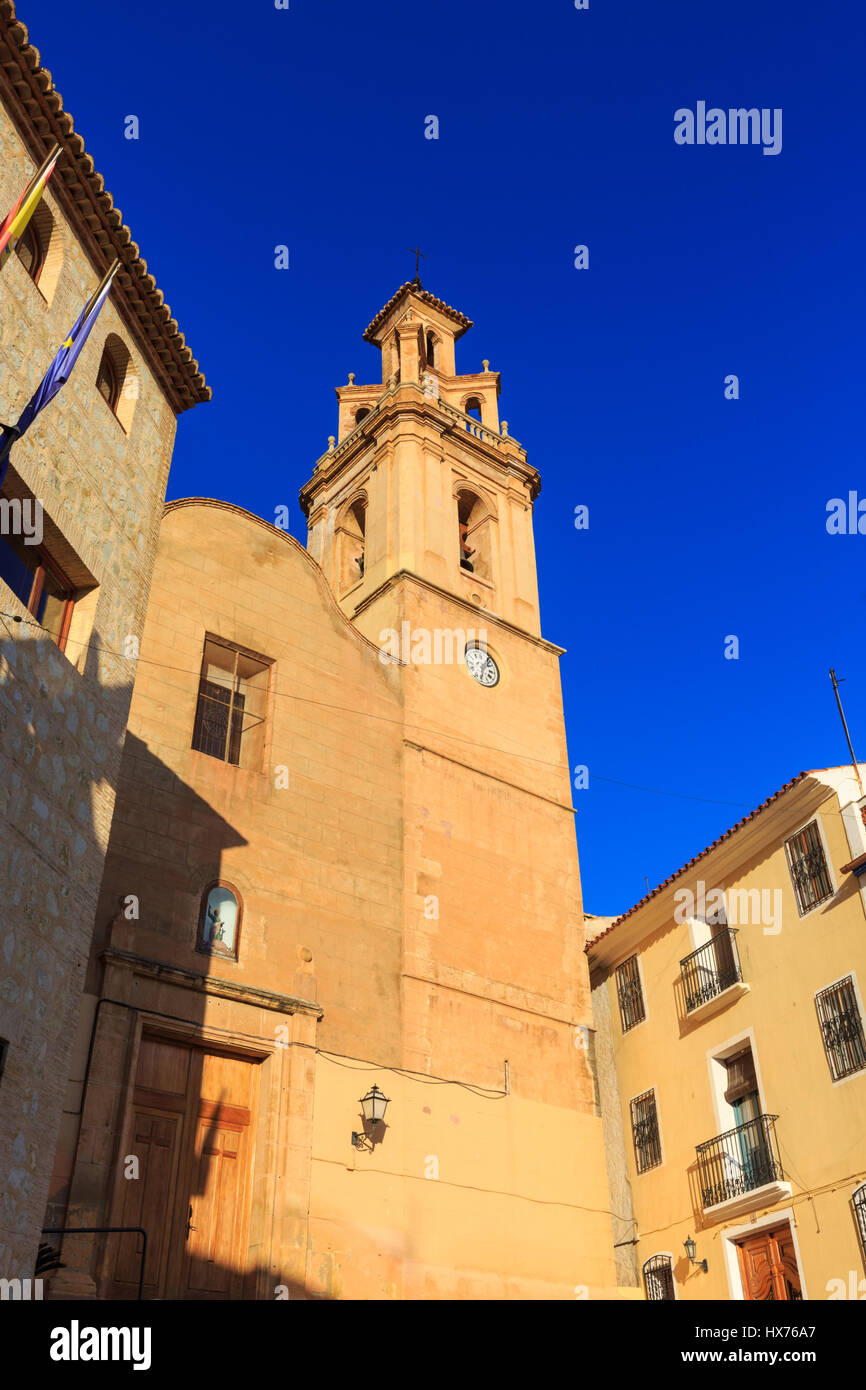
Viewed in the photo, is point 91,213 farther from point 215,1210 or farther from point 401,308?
point 401,308

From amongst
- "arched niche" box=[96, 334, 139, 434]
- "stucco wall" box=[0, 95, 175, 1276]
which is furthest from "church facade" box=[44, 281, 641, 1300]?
"arched niche" box=[96, 334, 139, 434]

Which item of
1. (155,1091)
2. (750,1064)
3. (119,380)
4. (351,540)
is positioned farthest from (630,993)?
(119,380)

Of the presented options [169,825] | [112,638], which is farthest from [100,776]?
[169,825]

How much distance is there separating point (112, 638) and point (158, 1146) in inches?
220

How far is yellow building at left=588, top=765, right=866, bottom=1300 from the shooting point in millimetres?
14695

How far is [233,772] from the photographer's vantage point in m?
15.4

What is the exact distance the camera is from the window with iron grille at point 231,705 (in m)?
16.0

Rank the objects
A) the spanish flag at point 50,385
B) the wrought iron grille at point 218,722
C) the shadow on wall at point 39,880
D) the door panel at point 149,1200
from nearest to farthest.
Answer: the shadow on wall at point 39,880, the spanish flag at point 50,385, the door panel at point 149,1200, the wrought iron grille at point 218,722

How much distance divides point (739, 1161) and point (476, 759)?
6.73 meters

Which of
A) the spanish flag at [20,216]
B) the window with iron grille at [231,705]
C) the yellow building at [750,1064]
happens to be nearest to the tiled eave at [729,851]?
the yellow building at [750,1064]

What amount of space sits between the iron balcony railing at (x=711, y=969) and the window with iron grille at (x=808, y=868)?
1514 millimetres

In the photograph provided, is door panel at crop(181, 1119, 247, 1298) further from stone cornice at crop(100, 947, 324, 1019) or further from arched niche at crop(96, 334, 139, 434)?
arched niche at crop(96, 334, 139, 434)

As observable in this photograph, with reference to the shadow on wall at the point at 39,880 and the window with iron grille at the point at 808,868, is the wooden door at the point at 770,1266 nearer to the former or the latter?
the window with iron grille at the point at 808,868
